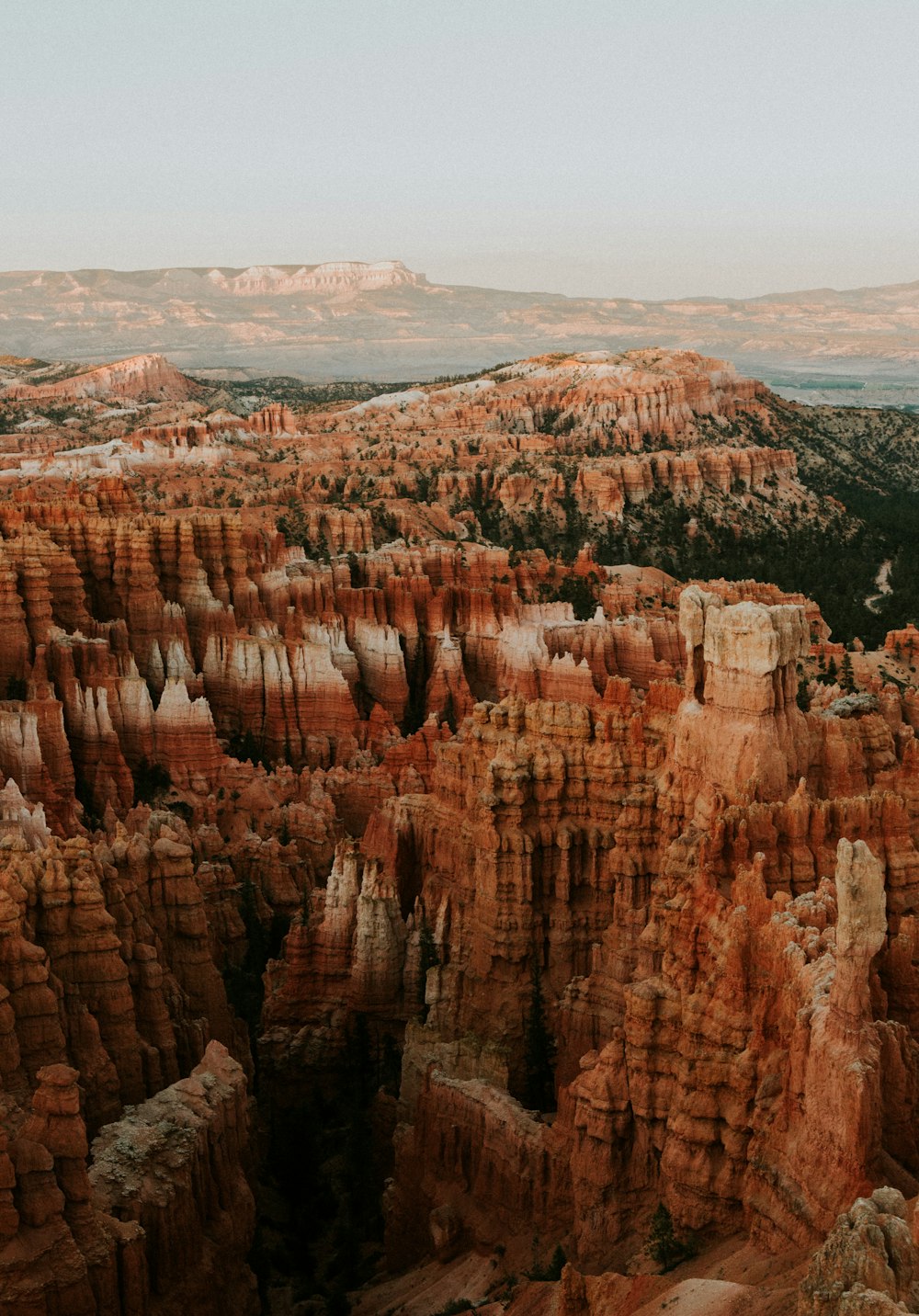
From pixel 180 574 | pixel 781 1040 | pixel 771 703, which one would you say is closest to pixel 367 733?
pixel 180 574

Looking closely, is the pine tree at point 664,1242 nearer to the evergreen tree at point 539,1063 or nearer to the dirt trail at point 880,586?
the evergreen tree at point 539,1063

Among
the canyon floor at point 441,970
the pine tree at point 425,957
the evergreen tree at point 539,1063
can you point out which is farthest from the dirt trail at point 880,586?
the evergreen tree at point 539,1063

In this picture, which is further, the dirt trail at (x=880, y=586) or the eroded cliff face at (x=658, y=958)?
the dirt trail at (x=880, y=586)

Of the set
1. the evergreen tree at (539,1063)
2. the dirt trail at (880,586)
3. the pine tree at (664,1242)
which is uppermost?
the pine tree at (664,1242)

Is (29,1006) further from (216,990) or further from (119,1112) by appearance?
(216,990)

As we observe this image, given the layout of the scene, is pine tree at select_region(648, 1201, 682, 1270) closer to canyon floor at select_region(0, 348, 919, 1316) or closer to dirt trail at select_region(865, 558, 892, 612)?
canyon floor at select_region(0, 348, 919, 1316)

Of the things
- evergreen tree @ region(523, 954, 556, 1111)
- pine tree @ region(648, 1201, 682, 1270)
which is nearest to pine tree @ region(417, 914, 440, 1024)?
evergreen tree @ region(523, 954, 556, 1111)
